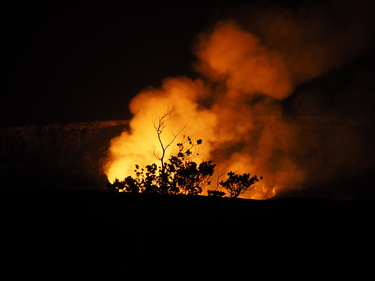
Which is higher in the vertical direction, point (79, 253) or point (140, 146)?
Result: point (140, 146)

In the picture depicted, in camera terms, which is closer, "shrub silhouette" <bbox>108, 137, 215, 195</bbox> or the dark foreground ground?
the dark foreground ground

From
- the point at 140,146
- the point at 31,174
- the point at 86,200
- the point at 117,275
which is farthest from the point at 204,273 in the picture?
the point at 31,174

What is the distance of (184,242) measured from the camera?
5766 millimetres

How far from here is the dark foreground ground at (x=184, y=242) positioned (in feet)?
16.6

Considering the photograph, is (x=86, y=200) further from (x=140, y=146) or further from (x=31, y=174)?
(x=31, y=174)

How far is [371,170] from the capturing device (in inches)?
1078

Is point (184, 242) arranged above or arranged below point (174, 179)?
below

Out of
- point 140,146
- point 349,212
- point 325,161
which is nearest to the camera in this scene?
point 349,212

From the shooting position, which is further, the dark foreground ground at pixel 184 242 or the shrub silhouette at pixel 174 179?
the shrub silhouette at pixel 174 179

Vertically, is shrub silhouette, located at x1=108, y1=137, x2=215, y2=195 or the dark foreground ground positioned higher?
shrub silhouette, located at x1=108, y1=137, x2=215, y2=195

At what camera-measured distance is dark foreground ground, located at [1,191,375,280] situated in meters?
5.06

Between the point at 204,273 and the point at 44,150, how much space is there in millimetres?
32895

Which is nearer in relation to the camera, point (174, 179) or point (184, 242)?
point (184, 242)

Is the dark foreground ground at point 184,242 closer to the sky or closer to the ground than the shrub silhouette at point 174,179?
closer to the ground
